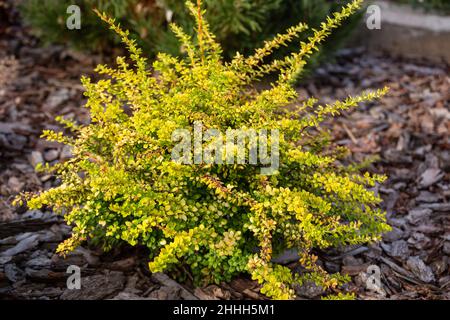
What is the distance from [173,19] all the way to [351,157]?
1808mm

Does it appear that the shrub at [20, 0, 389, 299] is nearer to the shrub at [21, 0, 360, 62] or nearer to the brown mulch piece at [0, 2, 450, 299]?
the brown mulch piece at [0, 2, 450, 299]

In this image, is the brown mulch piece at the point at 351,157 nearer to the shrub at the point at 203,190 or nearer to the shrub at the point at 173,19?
the shrub at the point at 203,190

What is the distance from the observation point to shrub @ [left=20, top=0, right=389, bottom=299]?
229cm

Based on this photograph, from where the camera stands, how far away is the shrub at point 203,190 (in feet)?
7.53

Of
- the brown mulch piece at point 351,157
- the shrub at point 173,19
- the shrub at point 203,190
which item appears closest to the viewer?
the shrub at point 203,190

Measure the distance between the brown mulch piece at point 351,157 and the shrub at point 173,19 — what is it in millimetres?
336

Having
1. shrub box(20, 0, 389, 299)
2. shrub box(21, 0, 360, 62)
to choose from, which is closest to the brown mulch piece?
shrub box(20, 0, 389, 299)

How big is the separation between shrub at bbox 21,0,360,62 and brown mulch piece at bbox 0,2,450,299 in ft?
1.10

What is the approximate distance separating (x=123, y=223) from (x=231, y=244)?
0.57 m

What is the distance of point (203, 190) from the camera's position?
254 centimetres

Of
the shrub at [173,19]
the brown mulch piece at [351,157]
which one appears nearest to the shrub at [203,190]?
the brown mulch piece at [351,157]

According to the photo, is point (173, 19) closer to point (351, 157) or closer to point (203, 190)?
point (351, 157)
